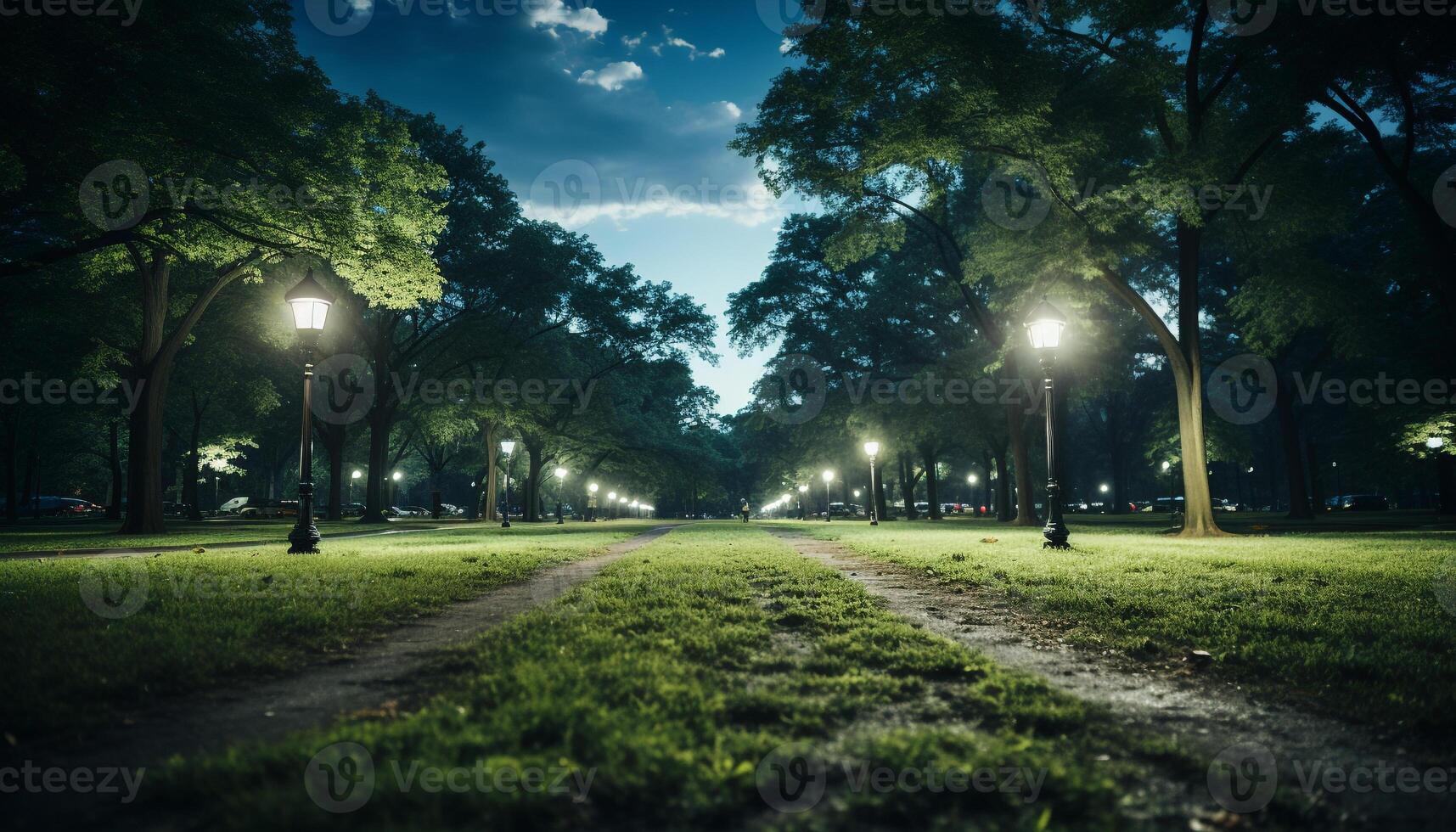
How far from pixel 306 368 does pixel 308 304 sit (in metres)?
1.11

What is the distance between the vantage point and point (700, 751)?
283 centimetres

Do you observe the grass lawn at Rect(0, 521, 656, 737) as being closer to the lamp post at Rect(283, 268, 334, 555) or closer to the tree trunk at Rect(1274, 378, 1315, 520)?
the lamp post at Rect(283, 268, 334, 555)

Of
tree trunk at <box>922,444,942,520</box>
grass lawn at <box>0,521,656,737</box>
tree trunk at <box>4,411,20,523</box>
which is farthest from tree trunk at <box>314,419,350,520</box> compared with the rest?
tree trunk at <box>922,444,942,520</box>

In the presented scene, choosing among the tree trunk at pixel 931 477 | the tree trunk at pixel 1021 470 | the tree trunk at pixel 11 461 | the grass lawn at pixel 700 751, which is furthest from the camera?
the tree trunk at pixel 931 477

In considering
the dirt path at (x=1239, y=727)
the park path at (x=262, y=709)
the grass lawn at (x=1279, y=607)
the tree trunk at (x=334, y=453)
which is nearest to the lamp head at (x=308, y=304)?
the park path at (x=262, y=709)

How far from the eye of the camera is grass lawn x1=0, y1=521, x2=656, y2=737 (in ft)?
12.4

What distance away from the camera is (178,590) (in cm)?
695

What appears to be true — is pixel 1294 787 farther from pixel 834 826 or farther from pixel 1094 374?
pixel 1094 374

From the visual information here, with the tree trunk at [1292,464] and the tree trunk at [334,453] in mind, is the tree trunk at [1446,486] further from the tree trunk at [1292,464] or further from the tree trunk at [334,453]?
the tree trunk at [334,453]

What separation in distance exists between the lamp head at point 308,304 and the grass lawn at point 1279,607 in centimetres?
1097

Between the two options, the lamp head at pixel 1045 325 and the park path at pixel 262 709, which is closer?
the park path at pixel 262 709

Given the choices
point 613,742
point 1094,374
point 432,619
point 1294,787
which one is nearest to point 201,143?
point 432,619

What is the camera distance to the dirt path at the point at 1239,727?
2.62 meters

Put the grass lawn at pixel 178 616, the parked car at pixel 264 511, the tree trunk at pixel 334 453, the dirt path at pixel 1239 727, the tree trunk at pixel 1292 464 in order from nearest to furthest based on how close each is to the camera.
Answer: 1. the dirt path at pixel 1239 727
2. the grass lawn at pixel 178 616
3. the tree trunk at pixel 1292 464
4. the tree trunk at pixel 334 453
5. the parked car at pixel 264 511
